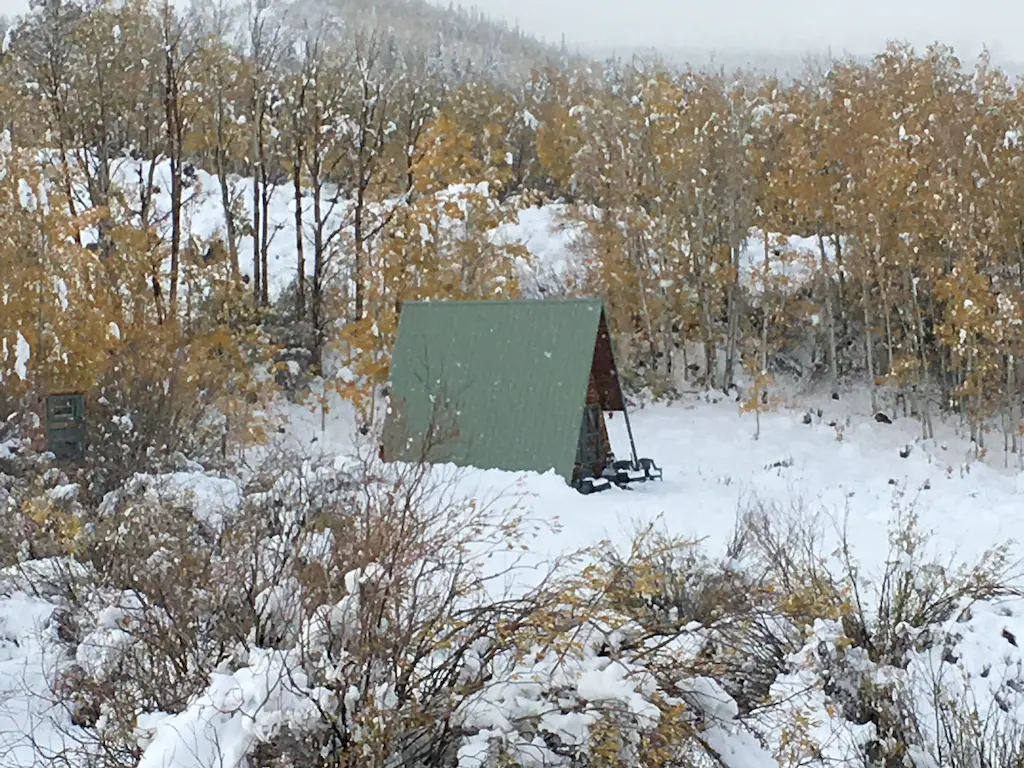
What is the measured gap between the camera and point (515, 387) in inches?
661

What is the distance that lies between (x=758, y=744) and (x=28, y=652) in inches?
220

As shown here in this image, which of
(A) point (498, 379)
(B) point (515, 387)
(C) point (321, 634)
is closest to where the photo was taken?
(C) point (321, 634)

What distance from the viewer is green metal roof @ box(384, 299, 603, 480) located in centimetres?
1619

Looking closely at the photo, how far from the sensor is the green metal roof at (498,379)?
16188mm

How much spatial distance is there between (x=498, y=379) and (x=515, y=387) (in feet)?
1.22

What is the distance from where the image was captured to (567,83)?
45.1 m

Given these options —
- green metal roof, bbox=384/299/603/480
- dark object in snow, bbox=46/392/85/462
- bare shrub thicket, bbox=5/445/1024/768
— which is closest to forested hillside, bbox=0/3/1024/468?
green metal roof, bbox=384/299/603/480

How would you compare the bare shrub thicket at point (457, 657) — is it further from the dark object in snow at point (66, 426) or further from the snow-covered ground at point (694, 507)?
the dark object in snow at point (66, 426)

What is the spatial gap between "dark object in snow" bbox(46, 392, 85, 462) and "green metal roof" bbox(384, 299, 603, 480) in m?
4.35

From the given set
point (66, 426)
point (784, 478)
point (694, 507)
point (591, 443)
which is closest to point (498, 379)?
point (591, 443)

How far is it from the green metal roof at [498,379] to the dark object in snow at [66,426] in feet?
14.3

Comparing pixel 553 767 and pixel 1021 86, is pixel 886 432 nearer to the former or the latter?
pixel 1021 86

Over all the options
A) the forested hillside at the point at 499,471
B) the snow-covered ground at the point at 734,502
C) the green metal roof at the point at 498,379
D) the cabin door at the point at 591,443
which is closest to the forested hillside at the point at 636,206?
the forested hillside at the point at 499,471

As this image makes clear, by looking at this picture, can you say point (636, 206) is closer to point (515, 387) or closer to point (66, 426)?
point (515, 387)
